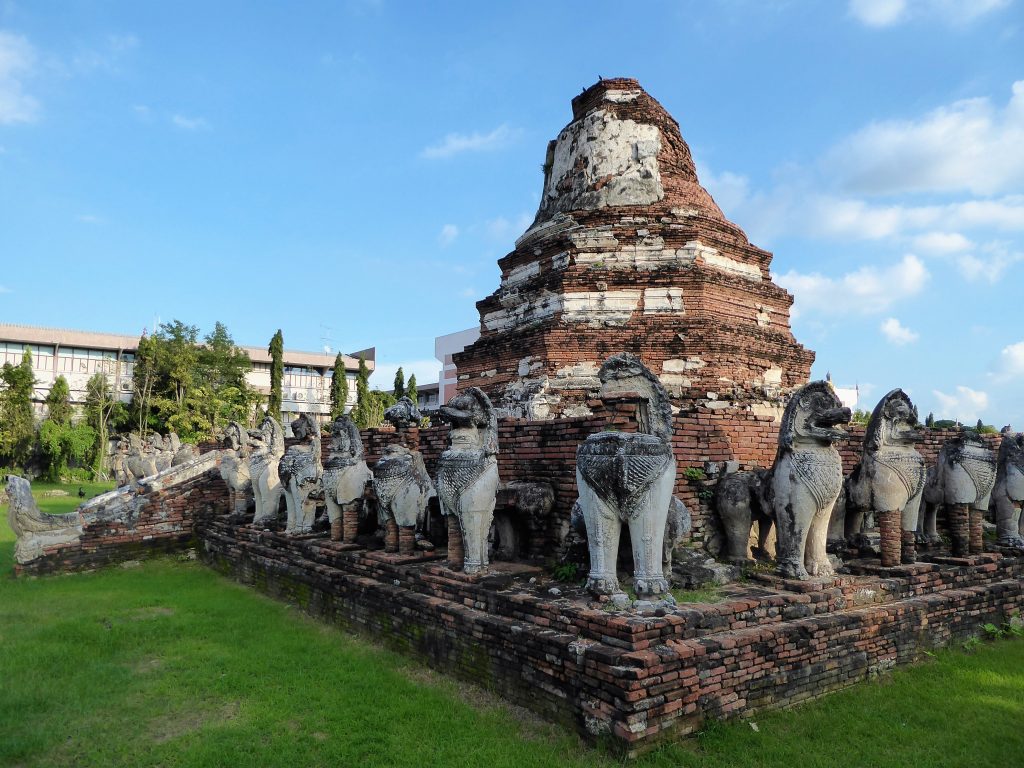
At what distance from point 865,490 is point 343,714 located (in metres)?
5.38

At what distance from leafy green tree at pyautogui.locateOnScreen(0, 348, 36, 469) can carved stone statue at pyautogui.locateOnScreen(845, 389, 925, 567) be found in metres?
35.9

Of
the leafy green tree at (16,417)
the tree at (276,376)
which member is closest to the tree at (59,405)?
the leafy green tree at (16,417)

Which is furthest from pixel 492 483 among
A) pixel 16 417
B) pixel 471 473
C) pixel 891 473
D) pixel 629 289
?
pixel 16 417

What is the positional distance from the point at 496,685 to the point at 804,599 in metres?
2.57

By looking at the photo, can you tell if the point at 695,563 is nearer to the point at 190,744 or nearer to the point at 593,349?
the point at 190,744

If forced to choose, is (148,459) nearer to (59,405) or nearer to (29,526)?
(29,526)

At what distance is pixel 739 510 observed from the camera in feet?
22.9

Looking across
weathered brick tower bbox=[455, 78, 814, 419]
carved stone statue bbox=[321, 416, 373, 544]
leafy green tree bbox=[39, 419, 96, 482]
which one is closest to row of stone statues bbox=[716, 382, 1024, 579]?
weathered brick tower bbox=[455, 78, 814, 419]

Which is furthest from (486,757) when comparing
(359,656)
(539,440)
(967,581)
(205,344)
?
(205,344)

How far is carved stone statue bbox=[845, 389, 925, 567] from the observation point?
686 cm

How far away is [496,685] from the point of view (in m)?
5.45

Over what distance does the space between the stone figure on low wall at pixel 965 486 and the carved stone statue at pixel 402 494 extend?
5.80 meters

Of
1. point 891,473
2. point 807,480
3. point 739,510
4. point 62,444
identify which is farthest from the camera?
point 62,444

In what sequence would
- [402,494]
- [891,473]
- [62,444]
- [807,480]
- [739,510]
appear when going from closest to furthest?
1. [807,480]
2. [891,473]
3. [739,510]
4. [402,494]
5. [62,444]
